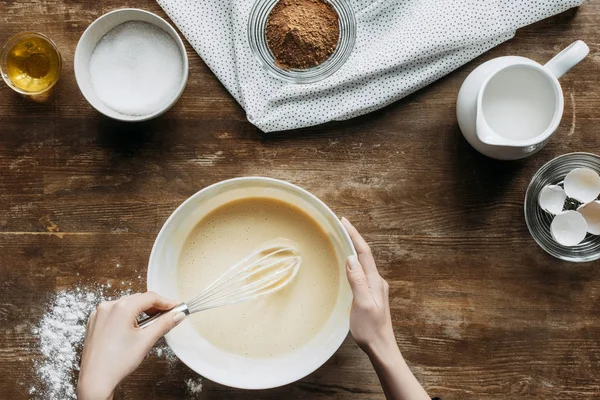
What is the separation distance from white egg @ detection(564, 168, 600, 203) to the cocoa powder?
0.47m

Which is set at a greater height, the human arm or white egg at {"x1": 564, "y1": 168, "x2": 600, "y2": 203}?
white egg at {"x1": 564, "y1": 168, "x2": 600, "y2": 203}

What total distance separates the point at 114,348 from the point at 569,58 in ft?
2.70

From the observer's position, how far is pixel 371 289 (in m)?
0.98

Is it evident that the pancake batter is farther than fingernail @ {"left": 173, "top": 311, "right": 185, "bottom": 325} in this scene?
Yes

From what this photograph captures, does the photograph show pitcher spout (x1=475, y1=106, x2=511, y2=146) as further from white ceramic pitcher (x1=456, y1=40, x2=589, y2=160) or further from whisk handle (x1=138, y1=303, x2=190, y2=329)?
whisk handle (x1=138, y1=303, x2=190, y2=329)

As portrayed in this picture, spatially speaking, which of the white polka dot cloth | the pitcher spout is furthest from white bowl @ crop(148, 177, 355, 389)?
the pitcher spout

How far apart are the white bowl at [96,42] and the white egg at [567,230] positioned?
0.68 m

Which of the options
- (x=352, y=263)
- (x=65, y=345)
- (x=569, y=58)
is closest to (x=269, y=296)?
(x=352, y=263)

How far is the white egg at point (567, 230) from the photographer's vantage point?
1.06 m

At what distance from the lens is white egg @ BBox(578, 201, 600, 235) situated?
1050 millimetres

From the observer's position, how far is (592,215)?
1061mm

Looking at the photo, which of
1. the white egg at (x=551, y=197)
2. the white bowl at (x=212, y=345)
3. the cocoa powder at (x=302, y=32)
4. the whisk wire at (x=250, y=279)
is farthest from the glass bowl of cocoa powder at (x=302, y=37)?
the white egg at (x=551, y=197)

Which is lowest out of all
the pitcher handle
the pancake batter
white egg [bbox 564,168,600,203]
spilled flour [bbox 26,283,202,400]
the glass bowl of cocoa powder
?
spilled flour [bbox 26,283,202,400]

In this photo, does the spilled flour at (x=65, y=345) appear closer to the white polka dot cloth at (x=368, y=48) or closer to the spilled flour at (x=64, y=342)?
the spilled flour at (x=64, y=342)
